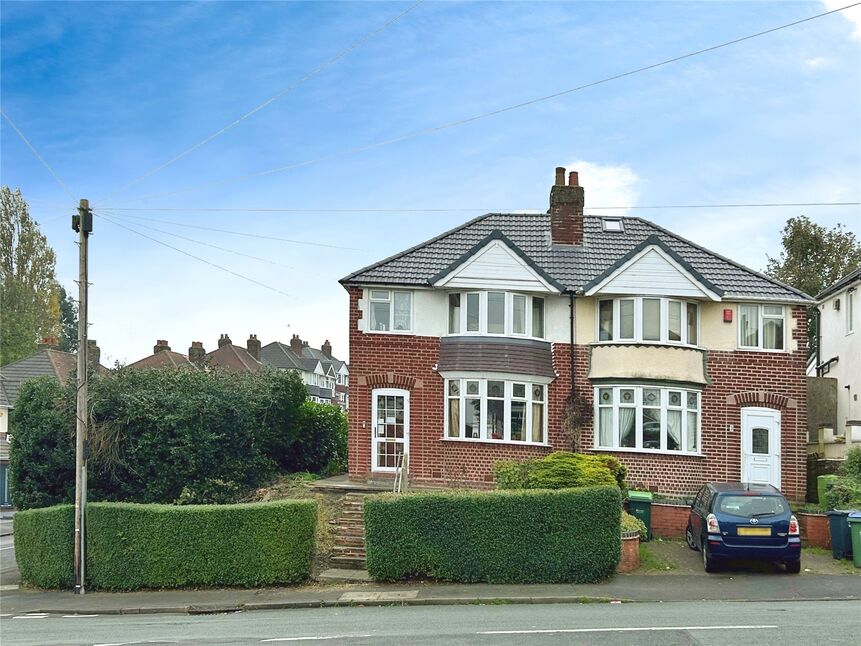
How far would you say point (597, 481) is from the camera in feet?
70.8

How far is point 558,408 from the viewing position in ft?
87.8

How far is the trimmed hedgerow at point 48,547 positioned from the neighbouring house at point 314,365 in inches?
2157

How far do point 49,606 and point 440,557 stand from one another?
7.83 metres

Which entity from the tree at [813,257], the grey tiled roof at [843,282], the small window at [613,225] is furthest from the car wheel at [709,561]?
the tree at [813,257]

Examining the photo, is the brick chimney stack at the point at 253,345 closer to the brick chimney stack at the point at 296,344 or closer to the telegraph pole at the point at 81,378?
the brick chimney stack at the point at 296,344

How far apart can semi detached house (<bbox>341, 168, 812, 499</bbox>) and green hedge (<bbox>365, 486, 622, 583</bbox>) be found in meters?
7.76

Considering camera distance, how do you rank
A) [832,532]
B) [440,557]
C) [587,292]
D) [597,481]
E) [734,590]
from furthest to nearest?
[587,292], [597,481], [832,532], [440,557], [734,590]

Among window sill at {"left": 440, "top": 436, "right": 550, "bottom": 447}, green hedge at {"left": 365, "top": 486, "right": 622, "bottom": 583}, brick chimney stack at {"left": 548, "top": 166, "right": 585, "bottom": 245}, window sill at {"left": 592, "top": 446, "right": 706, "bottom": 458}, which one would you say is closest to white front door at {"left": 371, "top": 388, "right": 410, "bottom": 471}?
window sill at {"left": 440, "top": 436, "right": 550, "bottom": 447}

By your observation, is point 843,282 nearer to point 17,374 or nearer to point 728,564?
point 728,564

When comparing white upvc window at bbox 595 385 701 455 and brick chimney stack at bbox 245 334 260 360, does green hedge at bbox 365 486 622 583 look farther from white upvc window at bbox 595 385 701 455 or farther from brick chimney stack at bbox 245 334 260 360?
brick chimney stack at bbox 245 334 260 360

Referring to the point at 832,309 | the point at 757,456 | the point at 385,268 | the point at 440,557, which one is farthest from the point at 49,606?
the point at 832,309

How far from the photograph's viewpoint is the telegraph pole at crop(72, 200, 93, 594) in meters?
19.9

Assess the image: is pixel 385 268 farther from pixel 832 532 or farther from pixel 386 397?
pixel 832 532

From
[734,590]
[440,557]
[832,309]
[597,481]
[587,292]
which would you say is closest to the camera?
[734,590]
